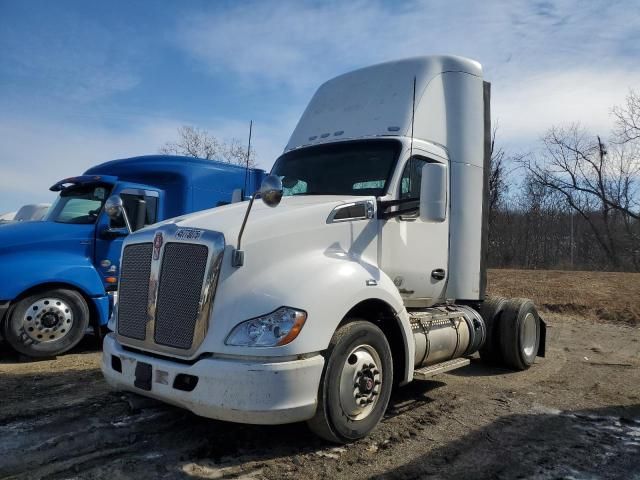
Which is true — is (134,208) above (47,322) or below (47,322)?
above

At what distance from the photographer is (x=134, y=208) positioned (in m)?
8.23

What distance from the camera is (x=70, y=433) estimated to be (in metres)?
4.31

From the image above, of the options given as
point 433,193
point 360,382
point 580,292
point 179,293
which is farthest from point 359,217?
point 580,292

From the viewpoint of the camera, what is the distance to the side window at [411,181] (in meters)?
5.29

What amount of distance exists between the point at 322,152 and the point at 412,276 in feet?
5.67

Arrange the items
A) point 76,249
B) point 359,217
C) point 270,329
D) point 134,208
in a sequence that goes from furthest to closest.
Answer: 1. point 134,208
2. point 76,249
3. point 359,217
4. point 270,329

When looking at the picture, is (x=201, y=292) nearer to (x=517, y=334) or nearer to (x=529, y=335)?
(x=517, y=334)

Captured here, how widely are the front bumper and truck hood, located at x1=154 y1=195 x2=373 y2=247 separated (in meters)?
0.94

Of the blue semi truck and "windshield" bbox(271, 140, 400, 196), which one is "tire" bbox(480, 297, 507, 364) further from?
the blue semi truck

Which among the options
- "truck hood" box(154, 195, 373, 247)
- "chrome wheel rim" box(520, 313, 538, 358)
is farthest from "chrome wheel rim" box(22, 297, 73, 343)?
"chrome wheel rim" box(520, 313, 538, 358)

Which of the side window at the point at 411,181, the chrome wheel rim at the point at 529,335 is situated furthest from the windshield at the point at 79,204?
the chrome wheel rim at the point at 529,335

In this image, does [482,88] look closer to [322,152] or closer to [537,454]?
[322,152]

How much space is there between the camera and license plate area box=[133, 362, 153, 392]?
3.88 metres

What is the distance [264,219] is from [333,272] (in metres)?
0.71
